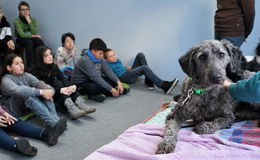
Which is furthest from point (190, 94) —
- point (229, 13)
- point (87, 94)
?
point (87, 94)

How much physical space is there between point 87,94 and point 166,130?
2.15 m

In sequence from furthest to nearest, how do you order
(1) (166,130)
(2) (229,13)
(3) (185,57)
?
(2) (229,13)
(3) (185,57)
(1) (166,130)

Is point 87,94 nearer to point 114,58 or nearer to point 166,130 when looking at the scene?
point 114,58

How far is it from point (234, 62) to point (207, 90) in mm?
283

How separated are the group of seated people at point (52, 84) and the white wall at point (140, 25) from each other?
31cm

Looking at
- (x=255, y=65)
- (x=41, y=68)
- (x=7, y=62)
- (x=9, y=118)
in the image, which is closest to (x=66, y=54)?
(x=41, y=68)

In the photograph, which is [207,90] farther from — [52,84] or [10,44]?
[10,44]

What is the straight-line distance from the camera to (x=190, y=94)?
5.87 ft

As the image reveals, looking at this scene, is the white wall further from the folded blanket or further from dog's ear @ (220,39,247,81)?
the folded blanket

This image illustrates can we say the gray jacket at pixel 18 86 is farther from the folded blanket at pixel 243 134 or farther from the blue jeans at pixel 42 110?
the folded blanket at pixel 243 134

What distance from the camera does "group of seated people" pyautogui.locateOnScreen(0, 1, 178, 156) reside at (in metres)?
2.52

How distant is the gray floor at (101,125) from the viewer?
235 cm

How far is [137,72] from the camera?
13.2 feet

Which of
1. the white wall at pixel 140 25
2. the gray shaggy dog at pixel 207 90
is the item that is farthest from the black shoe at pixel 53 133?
the white wall at pixel 140 25
